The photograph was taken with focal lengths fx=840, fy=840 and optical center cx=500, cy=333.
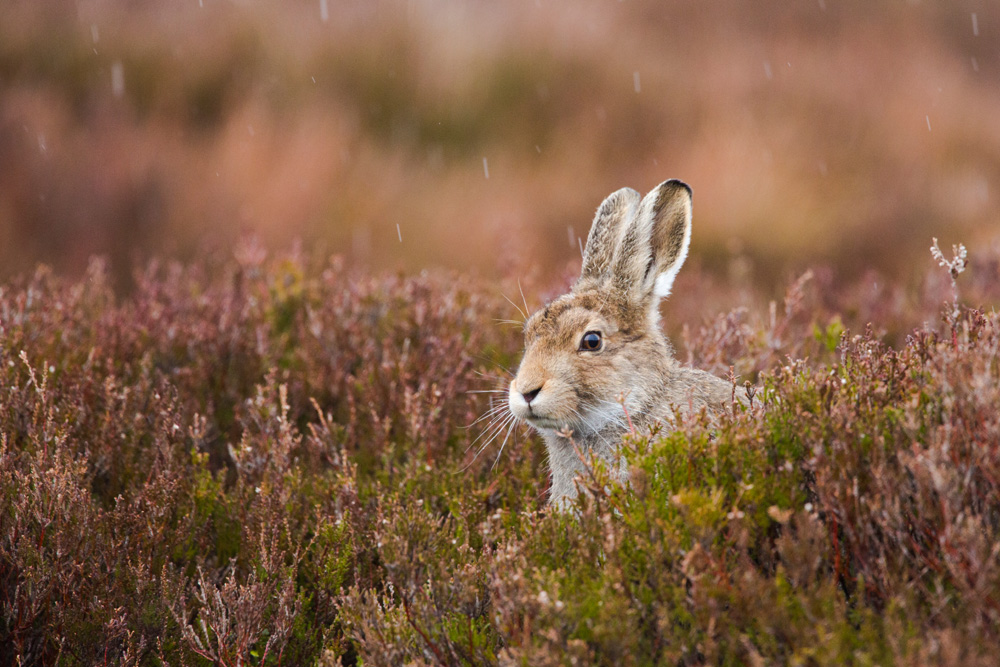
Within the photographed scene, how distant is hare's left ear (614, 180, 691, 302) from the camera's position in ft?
11.5

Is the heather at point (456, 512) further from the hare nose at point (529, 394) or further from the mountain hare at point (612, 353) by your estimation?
the hare nose at point (529, 394)

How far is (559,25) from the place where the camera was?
12805mm

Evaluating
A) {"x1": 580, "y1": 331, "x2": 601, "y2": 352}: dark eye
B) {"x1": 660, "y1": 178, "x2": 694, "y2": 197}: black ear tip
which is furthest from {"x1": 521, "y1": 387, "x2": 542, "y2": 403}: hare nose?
{"x1": 660, "y1": 178, "x2": 694, "y2": 197}: black ear tip

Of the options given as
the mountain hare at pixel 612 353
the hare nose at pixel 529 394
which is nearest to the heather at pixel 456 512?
the mountain hare at pixel 612 353

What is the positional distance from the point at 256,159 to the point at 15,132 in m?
2.58

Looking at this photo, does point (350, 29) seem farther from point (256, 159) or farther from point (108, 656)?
point (108, 656)

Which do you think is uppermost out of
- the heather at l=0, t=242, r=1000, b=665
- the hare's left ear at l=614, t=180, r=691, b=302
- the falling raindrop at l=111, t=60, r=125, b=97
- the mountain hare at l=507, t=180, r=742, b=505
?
the falling raindrop at l=111, t=60, r=125, b=97

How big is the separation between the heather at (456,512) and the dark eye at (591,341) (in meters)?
0.43

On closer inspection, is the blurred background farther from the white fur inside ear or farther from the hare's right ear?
the white fur inside ear

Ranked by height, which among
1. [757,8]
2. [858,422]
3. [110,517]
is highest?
[757,8]

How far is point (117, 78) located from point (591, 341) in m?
9.49

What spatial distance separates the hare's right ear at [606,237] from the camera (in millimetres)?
3684

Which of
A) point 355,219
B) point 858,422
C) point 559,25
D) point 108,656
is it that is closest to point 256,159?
point 355,219

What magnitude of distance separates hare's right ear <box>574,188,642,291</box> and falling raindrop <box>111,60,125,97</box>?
Answer: 870 centimetres
